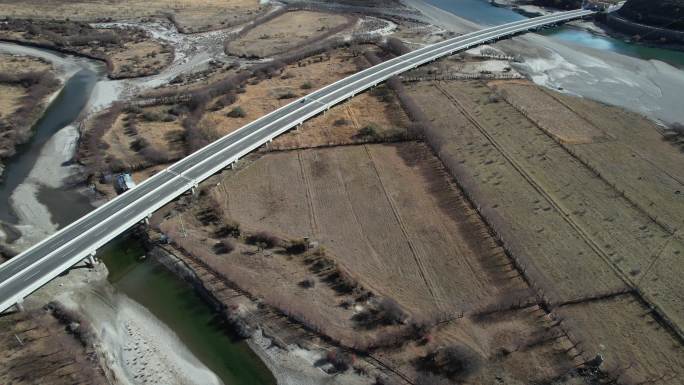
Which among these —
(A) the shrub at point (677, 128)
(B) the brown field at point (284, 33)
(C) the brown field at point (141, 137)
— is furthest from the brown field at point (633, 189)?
(C) the brown field at point (141, 137)

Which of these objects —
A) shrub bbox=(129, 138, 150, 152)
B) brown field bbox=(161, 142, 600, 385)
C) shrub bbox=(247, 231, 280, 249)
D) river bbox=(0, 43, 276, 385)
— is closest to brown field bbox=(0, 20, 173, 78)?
shrub bbox=(129, 138, 150, 152)

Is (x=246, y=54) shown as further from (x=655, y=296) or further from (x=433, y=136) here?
(x=655, y=296)

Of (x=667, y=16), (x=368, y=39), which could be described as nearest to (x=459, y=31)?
(x=368, y=39)

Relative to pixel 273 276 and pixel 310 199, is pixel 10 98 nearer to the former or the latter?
pixel 310 199

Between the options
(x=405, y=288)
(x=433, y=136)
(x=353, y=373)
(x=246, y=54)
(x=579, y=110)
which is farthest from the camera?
(x=246, y=54)

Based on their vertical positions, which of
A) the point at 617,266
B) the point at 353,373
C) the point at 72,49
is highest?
the point at 72,49

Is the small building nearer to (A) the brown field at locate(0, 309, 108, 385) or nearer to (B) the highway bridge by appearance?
(B) the highway bridge
